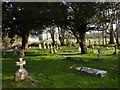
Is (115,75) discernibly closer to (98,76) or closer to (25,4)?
(98,76)

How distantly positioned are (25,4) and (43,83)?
44.4ft

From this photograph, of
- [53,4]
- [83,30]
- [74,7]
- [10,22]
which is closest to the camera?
[53,4]

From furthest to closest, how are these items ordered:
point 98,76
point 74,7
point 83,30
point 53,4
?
point 83,30 < point 74,7 < point 53,4 < point 98,76

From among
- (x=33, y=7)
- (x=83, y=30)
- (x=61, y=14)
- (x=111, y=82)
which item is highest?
(x=33, y=7)

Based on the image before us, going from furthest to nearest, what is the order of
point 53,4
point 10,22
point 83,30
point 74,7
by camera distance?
point 10,22 < point 83,30 < point 74,7 < point 53,4

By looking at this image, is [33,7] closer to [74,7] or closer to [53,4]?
[53,4]

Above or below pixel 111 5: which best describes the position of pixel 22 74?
below

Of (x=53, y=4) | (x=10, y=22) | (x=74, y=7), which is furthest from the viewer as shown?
(x=10, y=22)

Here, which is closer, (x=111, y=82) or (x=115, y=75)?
(x=111, y=82)

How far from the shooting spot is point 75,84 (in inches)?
272

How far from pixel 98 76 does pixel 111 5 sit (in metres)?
12.9

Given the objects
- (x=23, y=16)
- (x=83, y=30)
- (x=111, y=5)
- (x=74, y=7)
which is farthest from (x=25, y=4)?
(x=111, y=5)

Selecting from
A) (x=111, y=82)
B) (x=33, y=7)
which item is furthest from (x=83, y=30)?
(x=111, y=82)

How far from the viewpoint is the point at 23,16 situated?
20516 mm
